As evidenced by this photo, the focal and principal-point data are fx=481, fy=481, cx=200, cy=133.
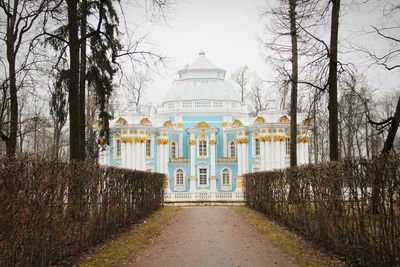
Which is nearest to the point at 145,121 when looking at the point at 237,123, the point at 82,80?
the point at 237,123

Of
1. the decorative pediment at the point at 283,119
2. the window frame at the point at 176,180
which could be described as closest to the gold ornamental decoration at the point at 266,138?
the decorative pediment at the point at 283,119

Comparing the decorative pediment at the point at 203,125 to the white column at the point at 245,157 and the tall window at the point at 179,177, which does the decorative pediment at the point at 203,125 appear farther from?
the tall window at the point at 179,177

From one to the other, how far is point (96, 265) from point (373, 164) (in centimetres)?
484

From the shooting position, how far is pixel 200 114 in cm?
4866

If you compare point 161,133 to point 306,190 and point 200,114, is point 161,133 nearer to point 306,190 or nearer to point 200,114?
point 200,114

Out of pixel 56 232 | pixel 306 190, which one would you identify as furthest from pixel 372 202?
pixel 56 232

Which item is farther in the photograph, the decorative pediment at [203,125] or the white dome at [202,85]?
the white dome at [202,85]

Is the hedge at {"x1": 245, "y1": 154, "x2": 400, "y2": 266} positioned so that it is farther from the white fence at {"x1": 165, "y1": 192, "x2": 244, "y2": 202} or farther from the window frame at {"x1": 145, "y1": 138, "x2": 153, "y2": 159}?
the window frame at {"x1": 145, "y1": 138, "x2": 153, "y2": 159}

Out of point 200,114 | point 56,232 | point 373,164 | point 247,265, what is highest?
point 200,114

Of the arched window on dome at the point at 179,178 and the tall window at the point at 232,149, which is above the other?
the tall window at the point at 232,149

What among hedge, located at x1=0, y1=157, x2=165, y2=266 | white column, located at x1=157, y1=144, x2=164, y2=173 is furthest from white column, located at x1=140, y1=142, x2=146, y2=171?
hedge, located at x1=0, y1=157, x2=165, y2=266

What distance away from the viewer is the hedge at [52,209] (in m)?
6.23

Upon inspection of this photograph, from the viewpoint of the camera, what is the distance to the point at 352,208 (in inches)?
323

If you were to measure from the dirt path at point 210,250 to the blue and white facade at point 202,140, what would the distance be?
1104 inches
